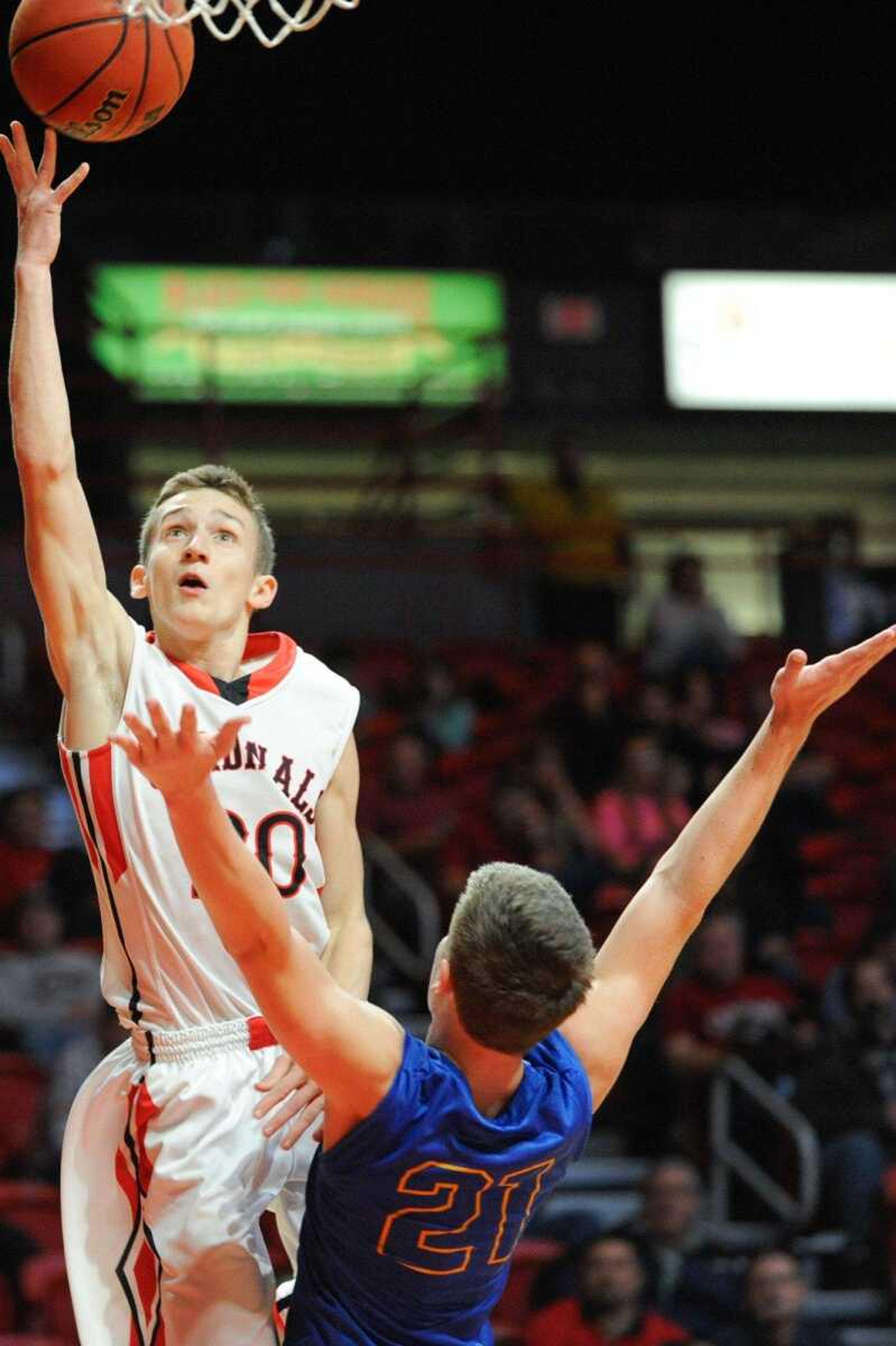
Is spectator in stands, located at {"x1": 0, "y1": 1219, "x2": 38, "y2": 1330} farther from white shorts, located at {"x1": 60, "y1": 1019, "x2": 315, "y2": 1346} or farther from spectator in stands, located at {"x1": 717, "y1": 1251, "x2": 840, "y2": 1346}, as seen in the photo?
white shorts, located at {"x1": 60, "y1": 1019, "x2": 315, "y2": 1346}

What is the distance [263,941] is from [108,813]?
2.73ft

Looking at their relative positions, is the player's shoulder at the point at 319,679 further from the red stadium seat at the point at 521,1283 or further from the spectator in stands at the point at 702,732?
the spectator in stands at the point at 702,732

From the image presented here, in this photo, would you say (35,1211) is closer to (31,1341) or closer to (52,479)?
(31,1341)

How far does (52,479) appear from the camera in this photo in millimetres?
3430

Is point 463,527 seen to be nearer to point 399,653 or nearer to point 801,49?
point 399,653

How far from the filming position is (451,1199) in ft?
10.1

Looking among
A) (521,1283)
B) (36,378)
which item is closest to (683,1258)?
(521,1283)

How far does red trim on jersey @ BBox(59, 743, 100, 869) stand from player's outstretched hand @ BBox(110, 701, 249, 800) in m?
0.88

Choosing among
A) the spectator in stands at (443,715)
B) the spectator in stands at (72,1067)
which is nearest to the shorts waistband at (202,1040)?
the spectator in stands at (72,1067)

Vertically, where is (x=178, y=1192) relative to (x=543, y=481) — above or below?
below

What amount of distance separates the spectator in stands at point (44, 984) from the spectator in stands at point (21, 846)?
0.48 metres

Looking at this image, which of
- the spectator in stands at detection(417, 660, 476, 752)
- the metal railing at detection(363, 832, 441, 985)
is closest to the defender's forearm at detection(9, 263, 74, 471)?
the metal railing at detection(363, 832, 441, 985)

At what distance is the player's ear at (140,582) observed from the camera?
12.3 feet

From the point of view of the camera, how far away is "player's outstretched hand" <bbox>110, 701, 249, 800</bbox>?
105 inches
